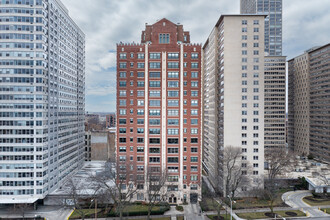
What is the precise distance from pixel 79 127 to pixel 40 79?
110ft

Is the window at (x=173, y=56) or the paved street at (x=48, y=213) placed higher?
the window at (x=173, y=56)

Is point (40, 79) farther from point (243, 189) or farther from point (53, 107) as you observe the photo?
point (243, 189)

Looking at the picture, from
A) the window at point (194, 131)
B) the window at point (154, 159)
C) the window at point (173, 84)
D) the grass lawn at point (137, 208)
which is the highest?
the window at point (173, 84)

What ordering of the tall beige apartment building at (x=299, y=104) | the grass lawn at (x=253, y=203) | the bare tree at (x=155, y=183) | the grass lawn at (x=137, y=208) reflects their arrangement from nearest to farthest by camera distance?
the bare tree at (x=155, y=183) → the grass lawn at (x=137, y=208) → the grass lawn at (x=253, y=203) → the tall beige apartment building at (x=299, y=104)

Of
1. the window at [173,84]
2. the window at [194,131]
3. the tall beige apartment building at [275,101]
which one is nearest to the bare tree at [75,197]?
the window at [194,131]

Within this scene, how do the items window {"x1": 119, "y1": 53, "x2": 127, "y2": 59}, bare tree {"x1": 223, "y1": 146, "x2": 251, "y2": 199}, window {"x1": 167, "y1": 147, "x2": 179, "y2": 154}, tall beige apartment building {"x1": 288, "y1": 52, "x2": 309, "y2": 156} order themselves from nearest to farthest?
bare tree {"x1": 223, "y1": 146, "x2": 251, "y2": 199}
window {"x1": 167, "y1": 147, "x2": 179, "y2": 154}
window {"x1": 119, "y1": 53, "x2": 127, "y2": 59}
tall beige apartment building {"x1": 288, "y1": 52, "x2": 309, "y2": 156}

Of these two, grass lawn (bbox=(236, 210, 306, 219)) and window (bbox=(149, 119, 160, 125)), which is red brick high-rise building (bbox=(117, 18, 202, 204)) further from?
grass lawn (bbox=(236, 210, 306, 219))

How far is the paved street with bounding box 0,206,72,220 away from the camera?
51.5 meters

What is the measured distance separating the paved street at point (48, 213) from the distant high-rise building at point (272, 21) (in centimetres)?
16608

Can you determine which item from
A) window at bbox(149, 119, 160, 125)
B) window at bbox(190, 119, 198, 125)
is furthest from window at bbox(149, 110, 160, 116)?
window at bbox(190, 119, 198, 125)

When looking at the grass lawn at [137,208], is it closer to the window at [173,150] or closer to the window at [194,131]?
the window at [173,150]

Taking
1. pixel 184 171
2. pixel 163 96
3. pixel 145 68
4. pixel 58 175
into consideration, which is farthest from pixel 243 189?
pixel 58 175

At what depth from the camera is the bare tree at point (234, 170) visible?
57.2 m

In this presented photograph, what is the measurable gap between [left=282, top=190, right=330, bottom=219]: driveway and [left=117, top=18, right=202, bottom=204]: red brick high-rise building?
26.4 metres
